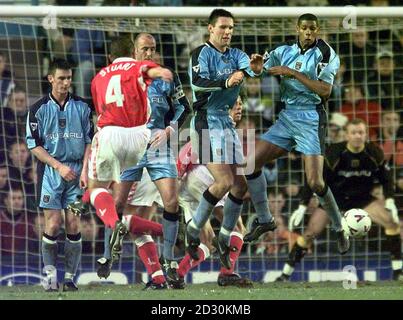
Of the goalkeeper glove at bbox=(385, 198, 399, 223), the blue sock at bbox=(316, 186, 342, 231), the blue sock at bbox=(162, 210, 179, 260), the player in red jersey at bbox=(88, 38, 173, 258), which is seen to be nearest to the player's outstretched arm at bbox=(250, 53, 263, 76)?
the player in red jersey at bbox=(88, 38, 173, 258)

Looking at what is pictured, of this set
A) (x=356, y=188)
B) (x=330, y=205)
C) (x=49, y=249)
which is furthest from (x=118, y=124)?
(x=356, y=188)

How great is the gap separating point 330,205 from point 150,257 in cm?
169

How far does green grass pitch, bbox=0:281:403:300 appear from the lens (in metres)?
11.6

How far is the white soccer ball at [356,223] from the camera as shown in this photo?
13000 mm

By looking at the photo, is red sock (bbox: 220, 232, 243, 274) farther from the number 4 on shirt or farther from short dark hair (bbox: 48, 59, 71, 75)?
short dark hair (bbox: 48, 59, 71, 75)

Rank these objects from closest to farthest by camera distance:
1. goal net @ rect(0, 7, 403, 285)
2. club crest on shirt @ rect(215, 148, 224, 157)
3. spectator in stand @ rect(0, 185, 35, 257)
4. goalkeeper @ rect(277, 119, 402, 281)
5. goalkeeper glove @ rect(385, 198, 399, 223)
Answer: club crest on shirt @ rect(215, 148, 224, 157)
goalkeeper glove @ rect(385, 198, 399, 223)
goalkeeper @ rect(277, 119, 402, 281)
goal net @ rect(0, 7, 403, 285)
spectator in stand @ rect(0, 185, 35, 257)

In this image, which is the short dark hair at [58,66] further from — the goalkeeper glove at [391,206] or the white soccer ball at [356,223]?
the goalkeeper glove at [391,206]

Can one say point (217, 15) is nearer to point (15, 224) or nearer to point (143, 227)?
point (143, 227)

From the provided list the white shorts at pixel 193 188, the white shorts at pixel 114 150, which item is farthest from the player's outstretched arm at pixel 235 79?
the white shorts at pixel 193 188

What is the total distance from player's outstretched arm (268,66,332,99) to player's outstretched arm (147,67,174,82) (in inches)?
38.9

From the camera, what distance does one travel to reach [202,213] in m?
12.6

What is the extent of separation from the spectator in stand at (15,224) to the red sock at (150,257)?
2.04 meters

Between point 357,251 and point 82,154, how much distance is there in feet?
11.7

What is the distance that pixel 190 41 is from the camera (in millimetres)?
15727
